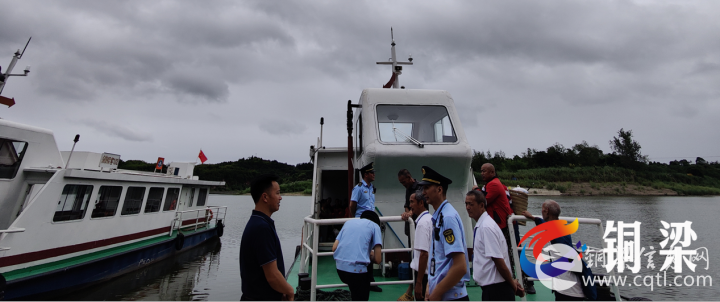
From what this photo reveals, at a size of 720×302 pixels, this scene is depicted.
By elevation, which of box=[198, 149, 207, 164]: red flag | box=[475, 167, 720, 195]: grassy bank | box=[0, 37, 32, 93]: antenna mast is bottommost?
box=[198, 149, 207, 164]: red flag

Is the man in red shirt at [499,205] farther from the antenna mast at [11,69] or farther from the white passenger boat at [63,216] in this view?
the antenna mast at [11,69]

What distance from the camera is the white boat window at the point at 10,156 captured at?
787 centimetres

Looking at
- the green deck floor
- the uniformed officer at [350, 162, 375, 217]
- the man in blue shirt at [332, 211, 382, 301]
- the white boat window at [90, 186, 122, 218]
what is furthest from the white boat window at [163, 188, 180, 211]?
the man in blue shirt at [332, 211, 382, 301]

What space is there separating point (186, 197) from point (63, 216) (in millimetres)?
7023

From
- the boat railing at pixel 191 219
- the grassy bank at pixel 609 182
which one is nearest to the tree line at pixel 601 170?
the grassy bank at pixel 609 182

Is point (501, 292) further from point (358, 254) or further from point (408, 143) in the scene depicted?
point (408, 143)

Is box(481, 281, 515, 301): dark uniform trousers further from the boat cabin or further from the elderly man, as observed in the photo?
the boat cabin

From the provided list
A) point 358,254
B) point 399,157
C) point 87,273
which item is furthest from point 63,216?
point 358,254

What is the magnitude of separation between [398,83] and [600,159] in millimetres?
83361

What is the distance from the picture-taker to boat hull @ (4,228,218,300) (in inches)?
274

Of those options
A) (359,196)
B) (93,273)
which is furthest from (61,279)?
(359,196)

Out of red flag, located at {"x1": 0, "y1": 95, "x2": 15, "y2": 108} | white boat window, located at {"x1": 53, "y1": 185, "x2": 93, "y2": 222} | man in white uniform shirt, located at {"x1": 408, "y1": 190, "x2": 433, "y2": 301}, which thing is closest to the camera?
man in white uniform shirt, located at {"x1": 408, "y1": 190, "x2": 433, "y2": 301}

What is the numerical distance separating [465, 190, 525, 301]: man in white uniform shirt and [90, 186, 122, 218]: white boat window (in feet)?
35.3

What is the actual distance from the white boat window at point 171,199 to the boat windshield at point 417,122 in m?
10.9
